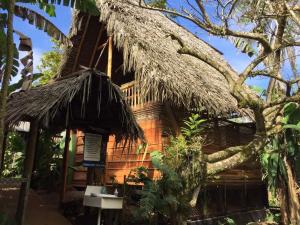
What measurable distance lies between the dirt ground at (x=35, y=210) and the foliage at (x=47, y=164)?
159 cm

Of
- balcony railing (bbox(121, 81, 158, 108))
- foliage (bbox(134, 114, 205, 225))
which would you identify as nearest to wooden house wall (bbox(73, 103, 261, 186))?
balcony railing (bbox(121, 81, 158, 108))

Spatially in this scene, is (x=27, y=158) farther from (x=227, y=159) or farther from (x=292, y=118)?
(x=292, y=118)

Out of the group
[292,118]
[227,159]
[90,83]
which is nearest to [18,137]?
[90,83]

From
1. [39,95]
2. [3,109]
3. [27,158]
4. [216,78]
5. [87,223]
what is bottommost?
[87,223]

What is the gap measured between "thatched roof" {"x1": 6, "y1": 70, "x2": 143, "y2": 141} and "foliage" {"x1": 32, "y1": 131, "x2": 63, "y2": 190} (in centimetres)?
204

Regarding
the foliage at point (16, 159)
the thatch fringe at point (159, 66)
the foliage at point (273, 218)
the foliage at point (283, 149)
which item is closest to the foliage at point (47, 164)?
the foliage at point (16, 159)

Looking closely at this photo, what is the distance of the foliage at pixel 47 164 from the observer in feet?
27.8

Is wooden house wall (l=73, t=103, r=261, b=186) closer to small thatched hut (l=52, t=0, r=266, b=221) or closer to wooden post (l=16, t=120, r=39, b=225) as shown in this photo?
small thatched hut (l=52, t=0, r=266, b=221)

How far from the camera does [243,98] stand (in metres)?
5.84

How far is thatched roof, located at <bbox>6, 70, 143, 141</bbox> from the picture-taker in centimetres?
518

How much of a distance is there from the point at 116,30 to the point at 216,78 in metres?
3.22

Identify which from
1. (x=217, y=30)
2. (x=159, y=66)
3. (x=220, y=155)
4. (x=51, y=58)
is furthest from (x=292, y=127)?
(x=51, y=58)

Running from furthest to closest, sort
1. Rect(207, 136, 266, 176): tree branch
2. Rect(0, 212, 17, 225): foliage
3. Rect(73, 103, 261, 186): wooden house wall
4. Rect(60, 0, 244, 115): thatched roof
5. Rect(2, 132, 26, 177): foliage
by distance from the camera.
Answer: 1. Rect(2, 132, 26, 177): foliage
2. Rect(73, 103, 261, 186): wooden house wall
3. Rect(60, 0, 244, 115): thatched roof
4. Rect(207, 136, 266, 176): tree branch
5. Rect(0, 212, 17, 225): foliage

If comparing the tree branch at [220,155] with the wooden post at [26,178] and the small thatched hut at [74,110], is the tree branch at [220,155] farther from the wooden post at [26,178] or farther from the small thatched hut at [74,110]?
the wooden post at [26,178]
